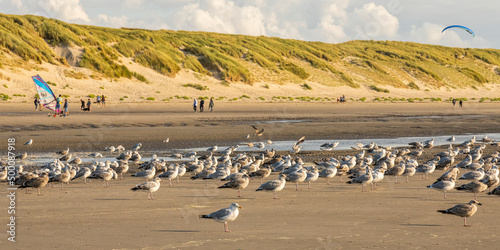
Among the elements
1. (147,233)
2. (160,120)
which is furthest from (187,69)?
(147,233)

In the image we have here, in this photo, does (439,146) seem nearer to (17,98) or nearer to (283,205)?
(283,205)

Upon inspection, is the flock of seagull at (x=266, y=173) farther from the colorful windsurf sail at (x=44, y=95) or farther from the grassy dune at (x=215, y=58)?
the grassy dune at (x=215, y=58)

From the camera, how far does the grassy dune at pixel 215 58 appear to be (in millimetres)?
87625

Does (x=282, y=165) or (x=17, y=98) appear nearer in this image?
(x=282, y=165)

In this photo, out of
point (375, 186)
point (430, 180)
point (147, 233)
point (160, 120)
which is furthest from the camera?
point (160, 120)

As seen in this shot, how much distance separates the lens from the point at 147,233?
1188 cm

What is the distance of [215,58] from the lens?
107125 mm

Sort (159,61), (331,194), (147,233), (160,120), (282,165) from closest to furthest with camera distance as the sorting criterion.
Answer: (147,233) < (331,194) < (282,165) < (160,120) < (159,61)

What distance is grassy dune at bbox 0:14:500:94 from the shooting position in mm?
87625

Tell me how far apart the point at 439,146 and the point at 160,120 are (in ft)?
73.2

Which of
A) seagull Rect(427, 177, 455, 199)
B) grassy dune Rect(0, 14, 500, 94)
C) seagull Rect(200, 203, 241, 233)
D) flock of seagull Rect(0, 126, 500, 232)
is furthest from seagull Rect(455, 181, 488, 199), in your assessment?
grassy dune Rect(0, 14, 500, 94)

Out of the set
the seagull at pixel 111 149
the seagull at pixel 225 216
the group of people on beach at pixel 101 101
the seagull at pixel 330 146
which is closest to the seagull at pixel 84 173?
the seagull at pixel 225 216

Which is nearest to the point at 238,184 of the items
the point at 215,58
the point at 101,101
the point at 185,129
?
the point at 185,129

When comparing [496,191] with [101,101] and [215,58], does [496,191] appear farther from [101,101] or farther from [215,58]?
[215,58]
